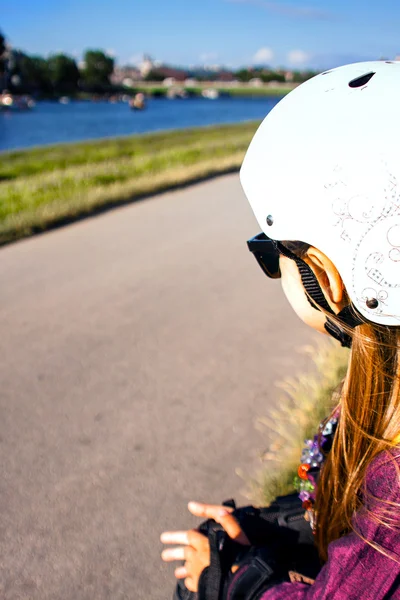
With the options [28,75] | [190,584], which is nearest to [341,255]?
[190,584]

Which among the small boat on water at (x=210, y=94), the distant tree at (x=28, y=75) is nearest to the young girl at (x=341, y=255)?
the distant tree at (x=28, y=75)

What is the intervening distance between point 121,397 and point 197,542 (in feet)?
5.22

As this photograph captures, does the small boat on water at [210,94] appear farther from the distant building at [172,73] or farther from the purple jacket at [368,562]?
the purple jacket at [368,562]

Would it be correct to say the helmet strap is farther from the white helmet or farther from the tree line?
the tree line

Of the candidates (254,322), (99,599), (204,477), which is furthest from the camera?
(254,322)

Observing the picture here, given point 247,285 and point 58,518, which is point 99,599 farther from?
point 247,285

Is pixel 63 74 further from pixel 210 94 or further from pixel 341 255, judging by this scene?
pixel 341 255

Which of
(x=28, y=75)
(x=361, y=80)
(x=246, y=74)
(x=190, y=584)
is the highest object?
(x=28, y=75)

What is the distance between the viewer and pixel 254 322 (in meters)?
4.22

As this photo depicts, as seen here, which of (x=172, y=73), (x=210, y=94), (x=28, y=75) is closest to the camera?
(x=28, y=75)

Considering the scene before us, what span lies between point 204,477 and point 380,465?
1522 millimetres

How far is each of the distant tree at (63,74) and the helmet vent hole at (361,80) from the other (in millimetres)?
115756

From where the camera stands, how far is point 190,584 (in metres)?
1.62

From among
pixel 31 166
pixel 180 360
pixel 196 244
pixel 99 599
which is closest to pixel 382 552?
pixel 99 599
